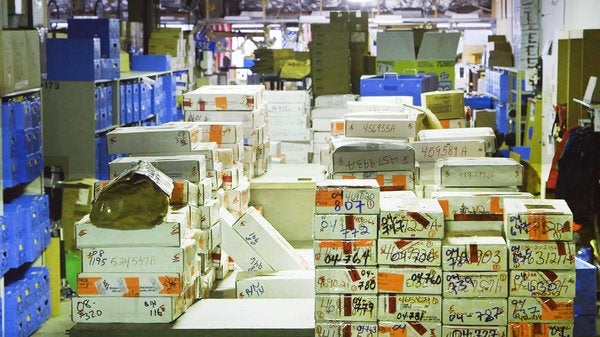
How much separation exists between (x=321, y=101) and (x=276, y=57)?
196 cm

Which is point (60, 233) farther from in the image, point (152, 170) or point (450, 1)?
point (450, 1)

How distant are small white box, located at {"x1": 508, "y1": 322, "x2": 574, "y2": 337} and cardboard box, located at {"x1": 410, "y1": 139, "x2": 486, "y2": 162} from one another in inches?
75.6

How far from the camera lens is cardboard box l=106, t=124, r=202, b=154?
5.47m

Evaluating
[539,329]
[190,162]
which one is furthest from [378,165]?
[539,329]

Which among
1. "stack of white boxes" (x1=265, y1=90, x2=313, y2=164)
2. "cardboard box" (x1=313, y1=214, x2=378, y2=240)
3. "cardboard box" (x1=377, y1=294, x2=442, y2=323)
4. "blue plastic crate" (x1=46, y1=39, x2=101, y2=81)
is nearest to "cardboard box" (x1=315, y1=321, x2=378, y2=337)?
"cardboard box" (x1=377, y1=294, x2=442, y2=323)

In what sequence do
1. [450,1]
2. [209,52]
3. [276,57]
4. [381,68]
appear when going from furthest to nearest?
1. [450,1]
2. [209,52]
3. [276,57]
4. [381,68]

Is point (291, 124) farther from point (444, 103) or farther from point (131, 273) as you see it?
point (131, 273)

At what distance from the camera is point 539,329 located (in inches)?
162

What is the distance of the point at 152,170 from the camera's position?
15.1ft

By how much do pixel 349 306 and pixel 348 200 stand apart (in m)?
0.48

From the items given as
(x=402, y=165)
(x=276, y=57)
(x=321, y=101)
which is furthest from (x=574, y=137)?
(x=276, y=57)

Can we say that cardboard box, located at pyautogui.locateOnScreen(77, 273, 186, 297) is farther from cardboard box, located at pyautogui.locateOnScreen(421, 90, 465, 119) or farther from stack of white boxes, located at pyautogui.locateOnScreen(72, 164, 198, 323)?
cardboard box, located at pyautogui.locateOnScreen(421, 90, 465, 119)

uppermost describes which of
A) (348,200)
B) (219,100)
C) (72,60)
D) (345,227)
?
(72,60)

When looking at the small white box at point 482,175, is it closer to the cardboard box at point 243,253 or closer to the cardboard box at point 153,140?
the cardboard box at point 243,253
